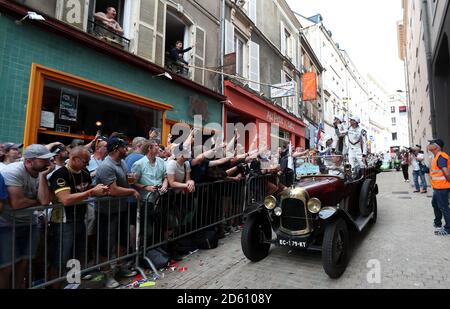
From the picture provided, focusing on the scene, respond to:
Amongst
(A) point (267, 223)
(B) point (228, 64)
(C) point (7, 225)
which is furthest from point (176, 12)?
(C) point (7, 225)

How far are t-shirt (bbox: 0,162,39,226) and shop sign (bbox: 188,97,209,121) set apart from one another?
6.64 meters

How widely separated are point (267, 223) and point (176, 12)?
7.80 metres

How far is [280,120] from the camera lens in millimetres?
16062

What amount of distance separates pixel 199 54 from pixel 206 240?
724 centimetres

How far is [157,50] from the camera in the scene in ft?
26.5

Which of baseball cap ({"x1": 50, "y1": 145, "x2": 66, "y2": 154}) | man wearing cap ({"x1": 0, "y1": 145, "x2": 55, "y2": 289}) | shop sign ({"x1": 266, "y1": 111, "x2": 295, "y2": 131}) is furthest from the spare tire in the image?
shop sign ({"x1": 266, "y1": 111, "x2": 295, "y2": 131})

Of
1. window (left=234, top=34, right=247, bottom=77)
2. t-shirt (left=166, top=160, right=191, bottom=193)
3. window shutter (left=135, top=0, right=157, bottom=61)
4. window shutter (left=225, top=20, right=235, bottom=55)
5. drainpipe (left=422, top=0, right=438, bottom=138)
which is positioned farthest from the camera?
window (left=234, top=34, right=247, bottom=77)

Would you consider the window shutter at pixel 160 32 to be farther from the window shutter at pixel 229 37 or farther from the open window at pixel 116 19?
the window shutter at pixel 229 37

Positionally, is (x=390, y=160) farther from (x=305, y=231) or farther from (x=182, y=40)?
(x=305, y=231)

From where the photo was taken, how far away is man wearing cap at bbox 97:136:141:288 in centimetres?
351

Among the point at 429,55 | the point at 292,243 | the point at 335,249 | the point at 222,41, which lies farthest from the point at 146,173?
the point at 429,55

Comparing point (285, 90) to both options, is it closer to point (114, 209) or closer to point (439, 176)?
point (439, 176)

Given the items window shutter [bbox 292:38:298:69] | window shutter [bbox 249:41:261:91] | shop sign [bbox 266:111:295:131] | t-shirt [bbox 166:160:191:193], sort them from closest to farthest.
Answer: t-shirt [bbox 166:160:191:193]
window shutter [bbox 249:41:261:91]
shop sign [bbox 266:111:295:131]
window shutter [bbox 292:38:298:69]

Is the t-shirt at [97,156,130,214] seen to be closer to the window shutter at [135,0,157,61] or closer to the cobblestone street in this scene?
the cobblestone street
